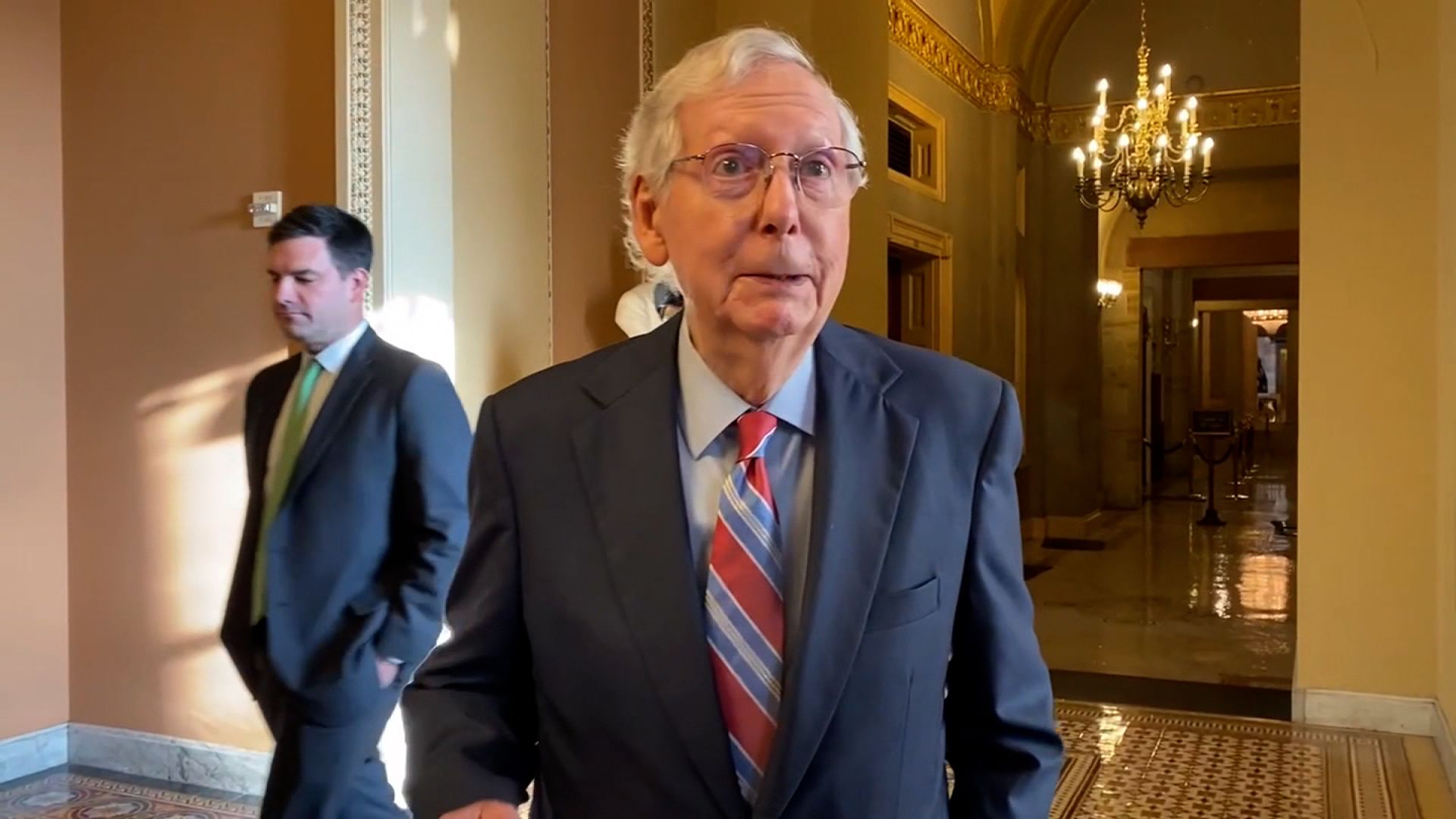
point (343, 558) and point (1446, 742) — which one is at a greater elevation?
point (343, 558)

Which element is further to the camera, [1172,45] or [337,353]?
[1172,45]

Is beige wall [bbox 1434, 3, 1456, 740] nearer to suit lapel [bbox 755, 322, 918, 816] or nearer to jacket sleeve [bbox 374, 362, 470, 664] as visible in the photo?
jacket sleeve [bbox 374, 362, 470, 664]

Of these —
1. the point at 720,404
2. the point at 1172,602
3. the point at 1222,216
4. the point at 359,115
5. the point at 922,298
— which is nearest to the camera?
the point at 720,404

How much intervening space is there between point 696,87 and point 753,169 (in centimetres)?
11

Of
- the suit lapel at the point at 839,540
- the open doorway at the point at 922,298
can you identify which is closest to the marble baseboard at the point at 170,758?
the suit lapel at the point at 839,540

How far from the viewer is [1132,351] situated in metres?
14.7

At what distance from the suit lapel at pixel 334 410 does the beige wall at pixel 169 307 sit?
5.16ft

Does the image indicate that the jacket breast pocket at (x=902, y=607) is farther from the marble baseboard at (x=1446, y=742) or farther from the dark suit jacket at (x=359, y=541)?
the marble baseboard at (x=1446, y=742)

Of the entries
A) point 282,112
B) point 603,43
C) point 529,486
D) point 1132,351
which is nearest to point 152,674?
point 282,112

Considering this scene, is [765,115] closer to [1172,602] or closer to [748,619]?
[748,619]

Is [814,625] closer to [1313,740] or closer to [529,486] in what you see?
[529,486]

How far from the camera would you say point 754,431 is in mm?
1307

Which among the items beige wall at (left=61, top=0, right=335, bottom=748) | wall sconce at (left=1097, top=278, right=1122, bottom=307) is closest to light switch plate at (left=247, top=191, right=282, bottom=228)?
beige wall at (left=61, top=0, right=335, bottom=748)

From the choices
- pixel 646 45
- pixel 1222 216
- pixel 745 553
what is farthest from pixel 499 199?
pixel 1222 216
